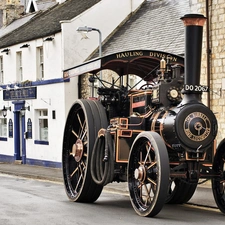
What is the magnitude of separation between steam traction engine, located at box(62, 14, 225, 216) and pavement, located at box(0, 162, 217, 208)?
35.4 inches

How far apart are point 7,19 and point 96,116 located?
24.5 metres

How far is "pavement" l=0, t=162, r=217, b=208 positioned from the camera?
14551mm

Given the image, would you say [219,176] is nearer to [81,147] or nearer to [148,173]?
[148,173]

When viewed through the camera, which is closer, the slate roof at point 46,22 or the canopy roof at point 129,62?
the canopy roof at point 129,62

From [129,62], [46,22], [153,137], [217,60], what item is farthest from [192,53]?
[46,22]

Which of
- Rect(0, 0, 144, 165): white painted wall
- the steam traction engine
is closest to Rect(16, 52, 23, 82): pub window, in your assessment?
Rect(0, 0, 144, 165): white painted wall

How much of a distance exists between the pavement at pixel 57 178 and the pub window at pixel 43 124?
1325 mm

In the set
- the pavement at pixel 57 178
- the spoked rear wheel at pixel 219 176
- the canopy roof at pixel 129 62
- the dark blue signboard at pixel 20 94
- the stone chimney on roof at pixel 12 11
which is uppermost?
the stone chimney on roof at pixel 12 11

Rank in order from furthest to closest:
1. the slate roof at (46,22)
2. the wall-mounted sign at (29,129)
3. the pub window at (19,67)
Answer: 1. the pub window at (19,67)
2. the wall-mounted sign at (29,129)
3. the slate roof at (46,22)

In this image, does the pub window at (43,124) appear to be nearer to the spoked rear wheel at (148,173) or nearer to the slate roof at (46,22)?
the slate roof at (46,22)

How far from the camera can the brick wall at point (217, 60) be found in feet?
59.4

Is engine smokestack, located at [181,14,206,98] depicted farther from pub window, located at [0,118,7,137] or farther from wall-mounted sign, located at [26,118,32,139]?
pub window, located at [0,118,7,137]

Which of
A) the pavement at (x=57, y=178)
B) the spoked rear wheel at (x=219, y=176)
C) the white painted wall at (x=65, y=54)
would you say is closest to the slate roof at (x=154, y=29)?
the white painted wall at (x=65, y=54)

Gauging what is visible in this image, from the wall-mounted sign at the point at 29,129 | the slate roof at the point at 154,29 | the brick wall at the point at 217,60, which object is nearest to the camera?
the brick wall at the point at 217,60
